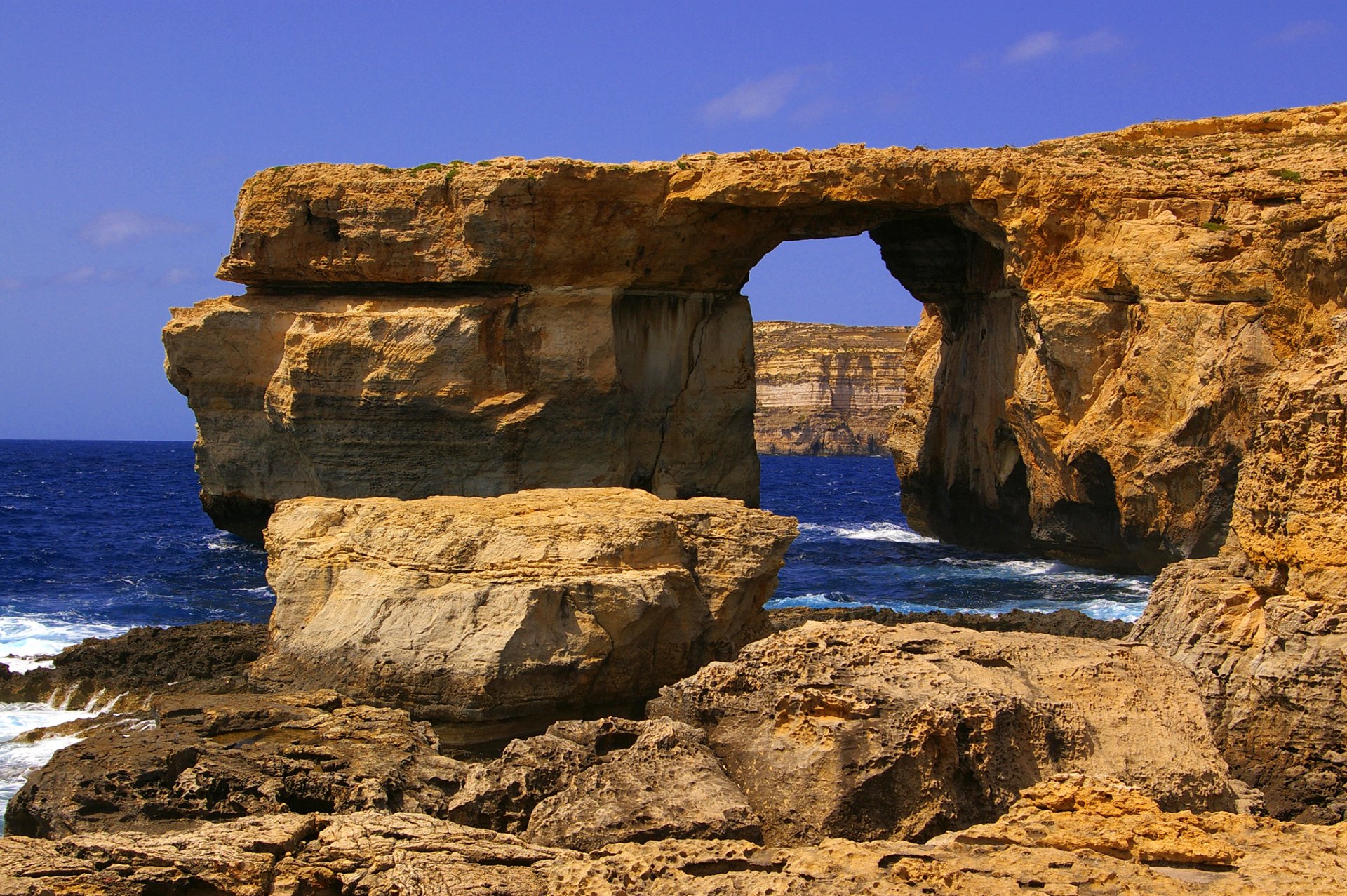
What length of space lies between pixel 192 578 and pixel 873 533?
693 inches

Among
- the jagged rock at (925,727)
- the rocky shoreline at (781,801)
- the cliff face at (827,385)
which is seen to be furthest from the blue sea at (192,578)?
the cliff face at (827,385)

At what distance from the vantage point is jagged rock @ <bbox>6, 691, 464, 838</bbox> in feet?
24.6

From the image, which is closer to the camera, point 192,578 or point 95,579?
point 95,579

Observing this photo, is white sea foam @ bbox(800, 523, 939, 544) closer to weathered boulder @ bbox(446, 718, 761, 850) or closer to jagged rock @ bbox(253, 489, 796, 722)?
jagged rock @ bbox(253, 489, 796, 722)

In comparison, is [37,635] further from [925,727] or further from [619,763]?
[925,727]

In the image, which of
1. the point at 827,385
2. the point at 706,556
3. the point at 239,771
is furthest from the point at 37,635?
the point at 827,385

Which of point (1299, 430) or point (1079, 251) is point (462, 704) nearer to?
point (1299, 430)

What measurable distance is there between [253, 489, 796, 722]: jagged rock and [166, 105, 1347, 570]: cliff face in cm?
1011

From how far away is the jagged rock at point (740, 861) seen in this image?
498 centimetres

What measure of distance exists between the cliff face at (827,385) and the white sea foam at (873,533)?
137 ft

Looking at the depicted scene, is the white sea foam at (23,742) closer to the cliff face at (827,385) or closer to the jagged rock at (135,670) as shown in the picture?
the jagged rock at (135,670)

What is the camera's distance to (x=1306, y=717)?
7281mm

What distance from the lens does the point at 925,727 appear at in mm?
6070

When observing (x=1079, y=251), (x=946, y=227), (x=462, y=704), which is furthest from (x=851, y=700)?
(x=946, y=227)
